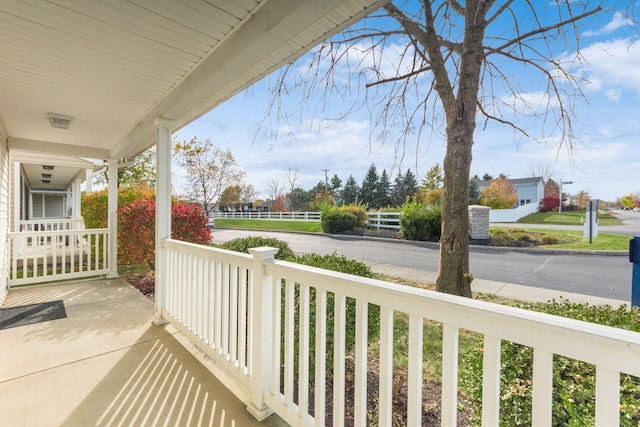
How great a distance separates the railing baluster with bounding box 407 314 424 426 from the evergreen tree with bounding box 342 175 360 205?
29.8 meters

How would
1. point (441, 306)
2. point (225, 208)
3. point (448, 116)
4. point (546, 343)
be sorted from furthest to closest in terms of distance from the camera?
point (225, 208) < point (448, 116) < point (441, 306) < point (546, 343)

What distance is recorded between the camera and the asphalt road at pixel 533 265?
201 inches

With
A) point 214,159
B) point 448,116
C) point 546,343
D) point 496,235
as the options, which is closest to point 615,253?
Answer: point 496,235

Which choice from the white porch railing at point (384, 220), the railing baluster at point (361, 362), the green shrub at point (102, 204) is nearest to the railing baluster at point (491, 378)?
the railing baluster at point (361, 362)

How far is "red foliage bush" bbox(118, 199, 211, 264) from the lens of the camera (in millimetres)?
5195

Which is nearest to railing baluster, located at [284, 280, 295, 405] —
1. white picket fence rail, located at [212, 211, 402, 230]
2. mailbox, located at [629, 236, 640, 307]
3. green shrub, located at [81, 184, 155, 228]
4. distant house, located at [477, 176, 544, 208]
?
mailbox, located at [629, 236, 640, 307]

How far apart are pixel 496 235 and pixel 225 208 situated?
20.3 meters

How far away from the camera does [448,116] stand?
3.55 metres

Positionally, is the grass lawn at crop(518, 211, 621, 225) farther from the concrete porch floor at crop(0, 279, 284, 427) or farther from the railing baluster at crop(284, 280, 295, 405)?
the concrete porch floor at crop(0, 279, 284, 427)

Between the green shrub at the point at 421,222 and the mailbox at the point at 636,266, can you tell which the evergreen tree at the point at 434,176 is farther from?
the mailbox at the point at 636,266

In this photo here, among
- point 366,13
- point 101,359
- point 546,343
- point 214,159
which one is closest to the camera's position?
point 546,343

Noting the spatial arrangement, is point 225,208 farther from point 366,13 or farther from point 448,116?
point 366,13

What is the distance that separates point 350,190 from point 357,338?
1196 inches

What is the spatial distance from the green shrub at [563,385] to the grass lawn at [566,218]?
5095 millimetres
